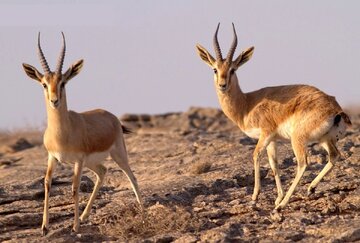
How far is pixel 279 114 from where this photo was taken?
1391 cm

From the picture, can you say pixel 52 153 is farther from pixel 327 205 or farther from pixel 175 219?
pixel 327 205

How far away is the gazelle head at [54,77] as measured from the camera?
12.6 metres

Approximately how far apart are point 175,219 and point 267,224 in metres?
1.42

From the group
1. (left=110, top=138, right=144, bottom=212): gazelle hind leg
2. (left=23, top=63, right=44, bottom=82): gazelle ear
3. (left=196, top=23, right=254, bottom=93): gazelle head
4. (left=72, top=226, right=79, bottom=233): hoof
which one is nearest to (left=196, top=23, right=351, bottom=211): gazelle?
(left=196, top=23, right=254, bottom=93): gazelle head

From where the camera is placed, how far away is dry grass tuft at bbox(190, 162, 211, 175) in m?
17.4

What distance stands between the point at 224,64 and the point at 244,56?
0.67 m

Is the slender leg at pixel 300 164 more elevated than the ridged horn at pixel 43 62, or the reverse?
the ridged horn at pixel 43 62

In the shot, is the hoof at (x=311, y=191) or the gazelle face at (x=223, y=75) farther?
the gazelle face at (x=223, y=75)

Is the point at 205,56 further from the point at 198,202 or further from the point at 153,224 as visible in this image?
the point at 153,224

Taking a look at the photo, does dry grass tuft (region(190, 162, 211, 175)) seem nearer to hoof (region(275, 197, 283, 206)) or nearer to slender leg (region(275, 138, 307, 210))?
hoof (region(275, 197, 283, 206))

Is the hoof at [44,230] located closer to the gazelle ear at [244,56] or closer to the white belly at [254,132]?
the white belly at [254,132]

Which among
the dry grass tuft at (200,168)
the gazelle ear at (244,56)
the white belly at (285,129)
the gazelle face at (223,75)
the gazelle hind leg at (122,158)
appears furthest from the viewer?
the dry grass tuft at (200,168)

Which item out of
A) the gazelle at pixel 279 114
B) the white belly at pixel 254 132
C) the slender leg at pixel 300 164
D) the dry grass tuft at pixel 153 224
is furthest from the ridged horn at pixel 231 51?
the dry grass tuft at pixel 153 224

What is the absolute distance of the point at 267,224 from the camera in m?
12.6
